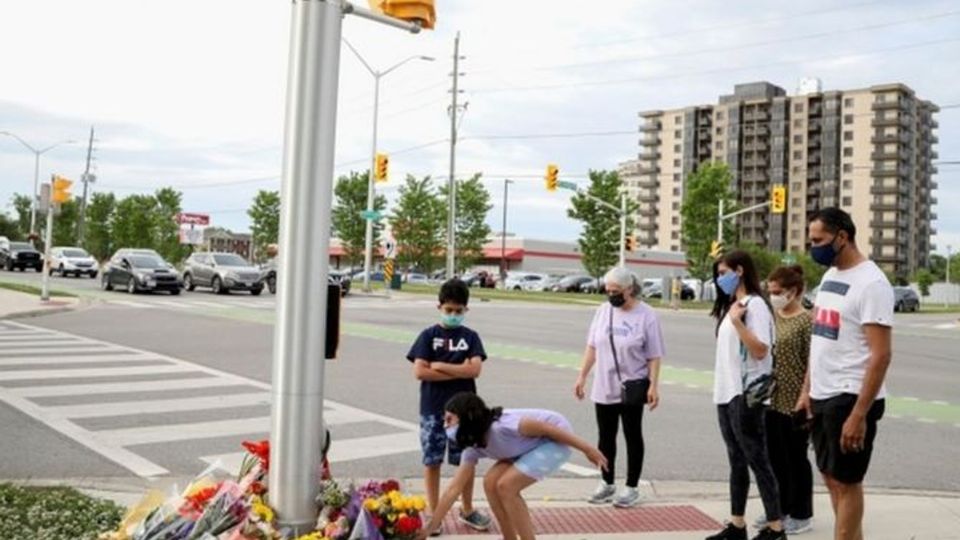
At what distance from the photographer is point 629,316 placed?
6918 millimetres

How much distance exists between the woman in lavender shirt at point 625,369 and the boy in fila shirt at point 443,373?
1205 millimetres

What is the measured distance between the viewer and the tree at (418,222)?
6681 cm

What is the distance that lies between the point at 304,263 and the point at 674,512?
3.40 meters

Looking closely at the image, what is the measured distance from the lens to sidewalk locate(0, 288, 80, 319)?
2385 centimetres

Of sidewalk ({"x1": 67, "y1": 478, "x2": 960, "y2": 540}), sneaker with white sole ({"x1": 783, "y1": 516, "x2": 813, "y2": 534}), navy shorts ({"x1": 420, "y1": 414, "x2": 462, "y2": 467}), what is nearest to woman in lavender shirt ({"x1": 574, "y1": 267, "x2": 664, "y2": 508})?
Result: sidewalk ({"x1": 67, "y1": 478, "x2": 960, "y2": 540})

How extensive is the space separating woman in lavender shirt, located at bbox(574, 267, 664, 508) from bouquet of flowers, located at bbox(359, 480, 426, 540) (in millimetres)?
2424

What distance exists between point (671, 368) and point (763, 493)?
1052cm

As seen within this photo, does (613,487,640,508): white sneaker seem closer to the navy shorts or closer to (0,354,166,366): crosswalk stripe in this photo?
the navy shorts

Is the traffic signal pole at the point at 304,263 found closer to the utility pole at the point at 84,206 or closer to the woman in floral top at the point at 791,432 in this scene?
the woman in floral top at the point at 791,432

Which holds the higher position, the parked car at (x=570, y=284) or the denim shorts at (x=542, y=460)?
the parked car at (x=570, y=284)

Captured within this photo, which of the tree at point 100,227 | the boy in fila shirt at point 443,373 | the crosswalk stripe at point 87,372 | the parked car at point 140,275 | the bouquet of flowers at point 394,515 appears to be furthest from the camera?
the tree at point 100,227

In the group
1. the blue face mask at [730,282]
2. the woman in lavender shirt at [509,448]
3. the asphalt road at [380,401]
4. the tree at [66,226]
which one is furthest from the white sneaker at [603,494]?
the tree at [66,226]

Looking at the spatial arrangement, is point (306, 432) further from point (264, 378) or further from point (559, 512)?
point (264, 378)

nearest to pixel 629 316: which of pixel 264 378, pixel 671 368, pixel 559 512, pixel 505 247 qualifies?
pixel 559 512
